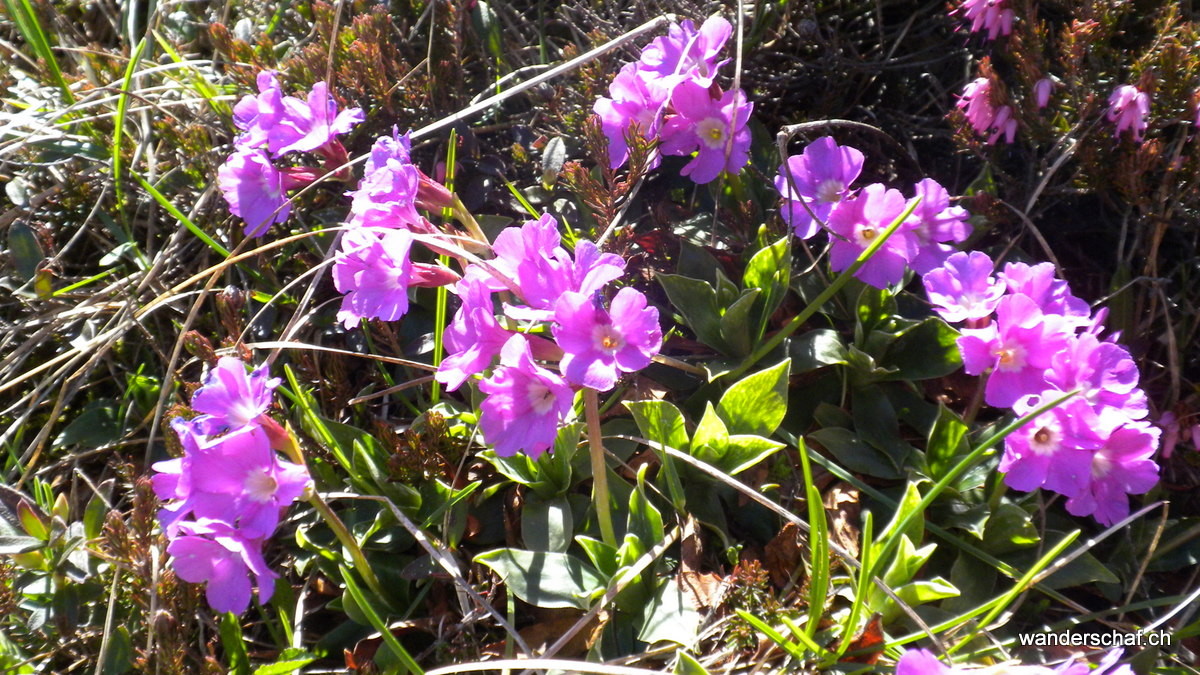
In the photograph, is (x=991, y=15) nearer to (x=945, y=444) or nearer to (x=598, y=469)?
(x=945, y=444)

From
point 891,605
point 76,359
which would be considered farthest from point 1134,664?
point 76,359

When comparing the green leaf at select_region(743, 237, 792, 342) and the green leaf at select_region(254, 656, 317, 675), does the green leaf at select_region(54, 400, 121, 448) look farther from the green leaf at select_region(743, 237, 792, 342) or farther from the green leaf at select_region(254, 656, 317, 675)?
the green leaf at select_region(743, 237, 792, 342)

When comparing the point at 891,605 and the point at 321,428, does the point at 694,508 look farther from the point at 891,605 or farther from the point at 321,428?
the point at 321,428

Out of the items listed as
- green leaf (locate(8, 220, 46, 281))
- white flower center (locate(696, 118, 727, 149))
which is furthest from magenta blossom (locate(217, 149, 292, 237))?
white flower center (locate(696, 118, 727, 149))

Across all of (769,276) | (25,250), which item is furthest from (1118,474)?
(25,250)

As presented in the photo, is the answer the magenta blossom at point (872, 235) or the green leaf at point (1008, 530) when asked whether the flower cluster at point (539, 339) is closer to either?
the magenta blossom at point (872, 235)
